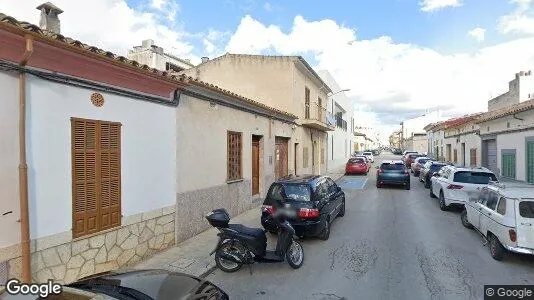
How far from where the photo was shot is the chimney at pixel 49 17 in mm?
6566

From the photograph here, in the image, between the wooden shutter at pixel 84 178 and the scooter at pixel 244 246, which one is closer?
the wooden shutter at pixel 84 178

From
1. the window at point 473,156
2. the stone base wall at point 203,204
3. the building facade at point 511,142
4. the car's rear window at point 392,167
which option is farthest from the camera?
the window at point 473,156

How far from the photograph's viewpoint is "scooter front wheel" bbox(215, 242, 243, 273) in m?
6.16

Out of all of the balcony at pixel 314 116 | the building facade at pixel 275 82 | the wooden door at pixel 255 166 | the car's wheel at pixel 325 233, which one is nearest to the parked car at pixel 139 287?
the car's wheel at pixel 325 233

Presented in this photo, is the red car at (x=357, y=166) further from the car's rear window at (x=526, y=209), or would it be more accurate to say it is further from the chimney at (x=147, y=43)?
the car's rear window at (x=526, y=209)

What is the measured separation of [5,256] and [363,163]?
24.4 meters

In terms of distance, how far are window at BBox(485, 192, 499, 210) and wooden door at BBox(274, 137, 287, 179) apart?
8.69 meters

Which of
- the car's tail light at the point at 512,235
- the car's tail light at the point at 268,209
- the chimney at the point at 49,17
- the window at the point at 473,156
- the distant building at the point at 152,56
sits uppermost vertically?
the distant building at the point at 152,56

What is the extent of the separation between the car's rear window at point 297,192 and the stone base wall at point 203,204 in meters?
2.26

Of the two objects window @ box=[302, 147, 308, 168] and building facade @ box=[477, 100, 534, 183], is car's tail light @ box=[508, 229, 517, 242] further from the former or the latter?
window @ box=[302, 147, 308, 168]

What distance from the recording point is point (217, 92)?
30.0 feet

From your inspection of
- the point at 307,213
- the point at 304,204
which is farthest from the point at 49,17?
the point at 307,213

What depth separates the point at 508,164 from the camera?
49.8ft

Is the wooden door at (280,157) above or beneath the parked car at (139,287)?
above
